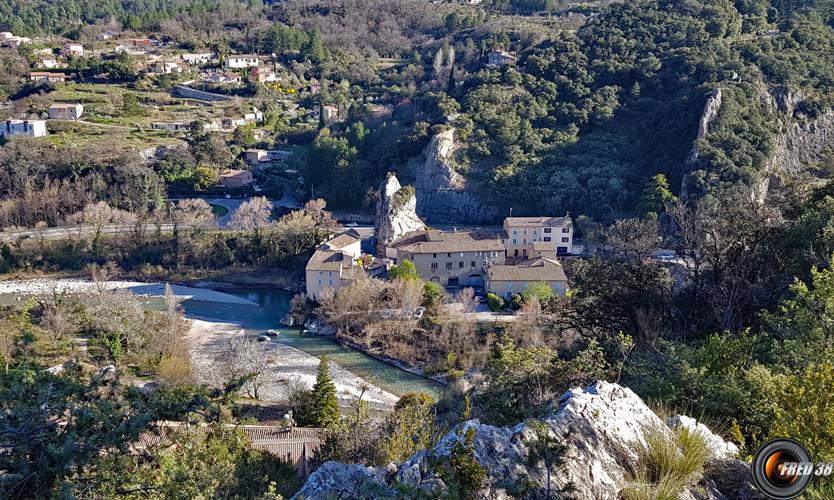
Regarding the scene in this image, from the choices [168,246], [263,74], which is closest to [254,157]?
[168,246]

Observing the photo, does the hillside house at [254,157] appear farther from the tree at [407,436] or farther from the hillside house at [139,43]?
the tree at [407,436]

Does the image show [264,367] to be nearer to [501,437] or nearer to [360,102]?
[501,437]

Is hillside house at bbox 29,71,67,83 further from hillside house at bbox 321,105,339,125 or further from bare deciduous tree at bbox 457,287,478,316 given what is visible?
bare deciduous tree at bbox 457,287,478,316

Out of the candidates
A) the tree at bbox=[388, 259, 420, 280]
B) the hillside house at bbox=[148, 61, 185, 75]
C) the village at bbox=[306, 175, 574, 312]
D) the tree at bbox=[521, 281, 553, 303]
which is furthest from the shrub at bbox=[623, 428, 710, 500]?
the hillside house at bbox=[148, 61, 185, 75]

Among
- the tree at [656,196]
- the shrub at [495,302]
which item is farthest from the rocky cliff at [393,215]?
the tree at [656,196]

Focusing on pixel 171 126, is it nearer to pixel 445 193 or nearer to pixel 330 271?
pixel 445 193

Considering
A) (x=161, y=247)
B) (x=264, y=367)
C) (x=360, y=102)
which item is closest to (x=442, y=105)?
(x=360, y=102)
